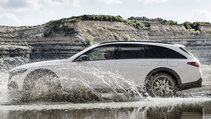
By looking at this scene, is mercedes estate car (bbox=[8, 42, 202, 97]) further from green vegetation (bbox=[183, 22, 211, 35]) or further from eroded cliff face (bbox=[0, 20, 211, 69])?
green vegetation (bbox=[183, 22, 211, 35])

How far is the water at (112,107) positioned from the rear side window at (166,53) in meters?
1.18

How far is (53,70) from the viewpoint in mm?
7500

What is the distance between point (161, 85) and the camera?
7492mm

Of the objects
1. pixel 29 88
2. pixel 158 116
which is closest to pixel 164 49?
pixel 158 116

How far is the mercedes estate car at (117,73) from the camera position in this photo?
7.41 m

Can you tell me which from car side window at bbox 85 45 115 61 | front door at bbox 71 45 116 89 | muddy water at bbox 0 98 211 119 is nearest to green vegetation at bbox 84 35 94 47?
car side window at bbox 85 45 115 61

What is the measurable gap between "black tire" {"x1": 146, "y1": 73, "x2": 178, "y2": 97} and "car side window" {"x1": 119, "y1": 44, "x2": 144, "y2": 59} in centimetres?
74

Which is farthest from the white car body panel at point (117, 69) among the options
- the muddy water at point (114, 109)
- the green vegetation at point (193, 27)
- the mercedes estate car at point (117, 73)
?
the green vegetation at point (193, 27)

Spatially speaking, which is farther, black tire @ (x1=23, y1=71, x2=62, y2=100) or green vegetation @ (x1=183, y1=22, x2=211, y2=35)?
green vegetation @ (x1=183, y1=22, x2=211, y2=35)

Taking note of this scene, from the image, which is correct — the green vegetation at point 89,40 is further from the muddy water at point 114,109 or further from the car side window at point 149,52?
the muddy water at point 114,109

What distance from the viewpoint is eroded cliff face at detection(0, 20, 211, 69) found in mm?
54969

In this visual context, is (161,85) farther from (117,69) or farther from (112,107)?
(112,107)

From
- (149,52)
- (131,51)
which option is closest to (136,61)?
(131,51)

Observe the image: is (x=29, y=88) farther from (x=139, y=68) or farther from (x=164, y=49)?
(x=164, y=49)
